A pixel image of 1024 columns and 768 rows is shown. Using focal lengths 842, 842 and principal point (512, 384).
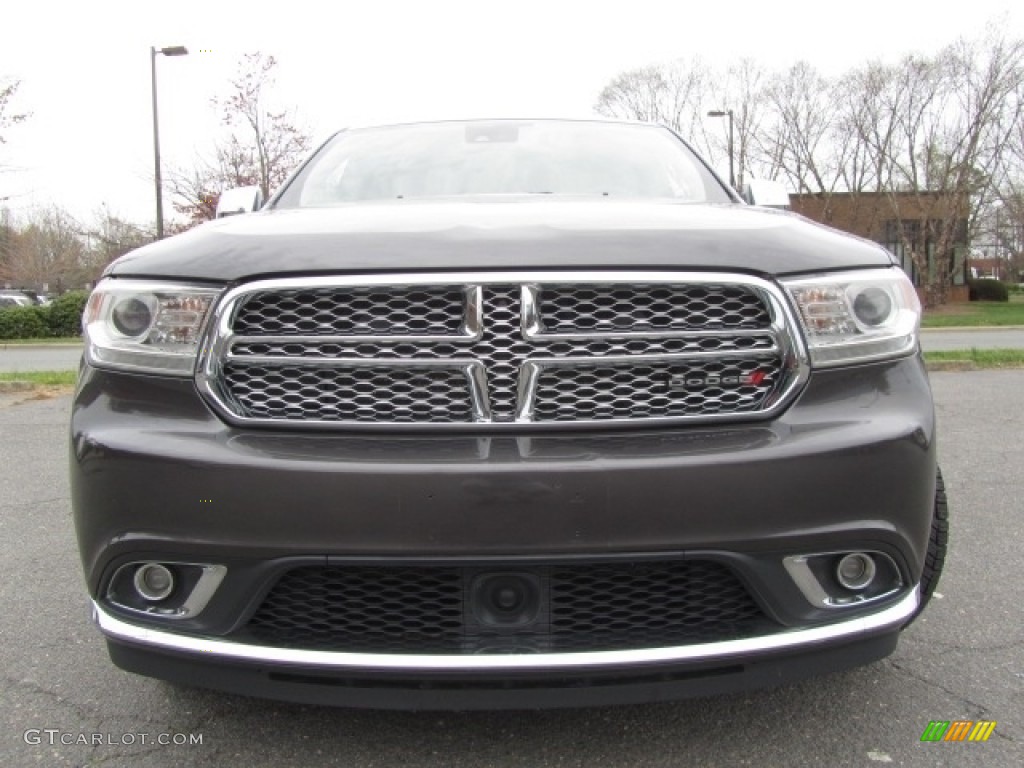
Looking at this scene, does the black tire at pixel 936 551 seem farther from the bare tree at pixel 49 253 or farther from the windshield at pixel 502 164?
the bare tree at pixel 49 253

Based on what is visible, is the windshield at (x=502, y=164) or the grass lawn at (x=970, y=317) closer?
the windshield at (x=502, y=164)

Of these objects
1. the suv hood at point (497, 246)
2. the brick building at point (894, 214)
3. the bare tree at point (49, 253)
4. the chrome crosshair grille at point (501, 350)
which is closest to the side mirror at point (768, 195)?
the suv hood at point (497, 246)

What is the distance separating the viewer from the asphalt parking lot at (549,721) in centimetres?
196

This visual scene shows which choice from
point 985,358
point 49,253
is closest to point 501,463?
point 985,358

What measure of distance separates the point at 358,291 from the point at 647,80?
1396 inches

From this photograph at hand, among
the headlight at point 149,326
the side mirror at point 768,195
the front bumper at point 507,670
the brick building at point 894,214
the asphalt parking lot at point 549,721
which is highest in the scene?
the side mirror at point 768,195

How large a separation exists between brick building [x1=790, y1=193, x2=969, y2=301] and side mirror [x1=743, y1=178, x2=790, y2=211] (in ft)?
101

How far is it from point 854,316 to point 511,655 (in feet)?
3.41

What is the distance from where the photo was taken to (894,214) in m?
32.4

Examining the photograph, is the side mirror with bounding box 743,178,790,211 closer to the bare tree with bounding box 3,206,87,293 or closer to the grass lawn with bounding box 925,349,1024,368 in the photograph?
the grass lawn with bounding box 925,349,1024,368

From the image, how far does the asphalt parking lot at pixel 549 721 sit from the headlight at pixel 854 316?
0.94 metres

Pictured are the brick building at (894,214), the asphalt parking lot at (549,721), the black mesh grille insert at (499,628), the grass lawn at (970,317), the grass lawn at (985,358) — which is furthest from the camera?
the brick building at (894,214)

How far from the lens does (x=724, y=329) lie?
1.80 meters

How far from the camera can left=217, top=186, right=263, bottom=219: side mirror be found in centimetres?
312
